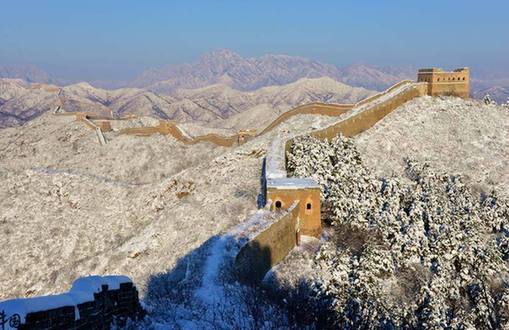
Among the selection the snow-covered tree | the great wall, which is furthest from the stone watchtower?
the snow-covered tree

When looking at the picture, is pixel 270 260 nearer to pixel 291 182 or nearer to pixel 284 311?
pixel 291 182

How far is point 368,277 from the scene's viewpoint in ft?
73.3

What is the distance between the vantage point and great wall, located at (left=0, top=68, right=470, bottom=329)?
352 inches

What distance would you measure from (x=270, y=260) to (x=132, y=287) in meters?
10.3

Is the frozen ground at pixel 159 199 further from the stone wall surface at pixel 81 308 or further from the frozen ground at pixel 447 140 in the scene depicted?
the stone wall surface at pixel 81 308

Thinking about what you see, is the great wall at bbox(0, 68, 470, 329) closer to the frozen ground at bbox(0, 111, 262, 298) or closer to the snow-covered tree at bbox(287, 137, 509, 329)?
the snow-covered tree at bbox(287, 137, 509, 329)

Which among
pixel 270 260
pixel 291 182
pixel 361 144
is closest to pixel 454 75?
pixel 361 144

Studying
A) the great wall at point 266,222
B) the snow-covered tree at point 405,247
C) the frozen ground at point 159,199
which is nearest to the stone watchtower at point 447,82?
the great wall at point 266,222

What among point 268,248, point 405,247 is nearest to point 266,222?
point 268,248

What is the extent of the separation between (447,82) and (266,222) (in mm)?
29080

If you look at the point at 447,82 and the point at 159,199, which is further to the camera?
the point at 447,82

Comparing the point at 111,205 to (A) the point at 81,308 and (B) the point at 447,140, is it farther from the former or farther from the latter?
(A) the point at 81,308

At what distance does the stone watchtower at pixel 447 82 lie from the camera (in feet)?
149

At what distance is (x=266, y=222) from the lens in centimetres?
2223
